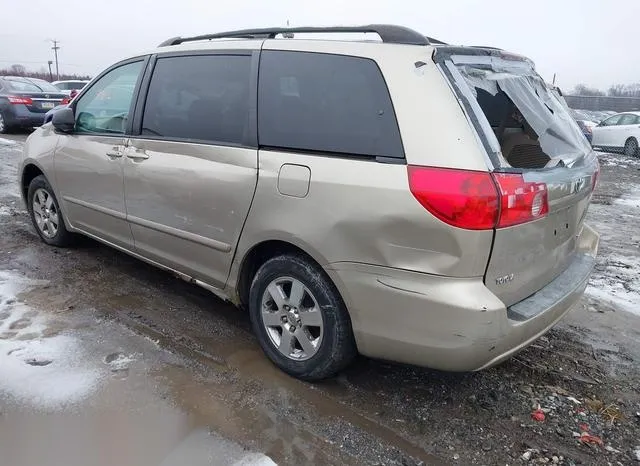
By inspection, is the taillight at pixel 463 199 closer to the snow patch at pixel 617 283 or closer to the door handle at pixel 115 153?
the door handle at pixel 115 153

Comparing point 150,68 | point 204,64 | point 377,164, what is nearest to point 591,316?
point 377,164

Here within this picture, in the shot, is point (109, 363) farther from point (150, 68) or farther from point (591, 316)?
point (591, 316)

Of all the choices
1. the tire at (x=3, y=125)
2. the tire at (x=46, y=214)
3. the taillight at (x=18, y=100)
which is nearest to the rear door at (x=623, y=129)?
the tire at (x=46, y=214)

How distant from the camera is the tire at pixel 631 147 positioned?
15680mm

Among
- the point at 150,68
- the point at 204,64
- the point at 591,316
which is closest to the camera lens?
the point at 204,64

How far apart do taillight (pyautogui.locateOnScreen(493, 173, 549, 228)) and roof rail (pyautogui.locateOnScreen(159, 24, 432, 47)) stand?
766 mm

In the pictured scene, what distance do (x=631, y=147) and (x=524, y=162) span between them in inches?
620

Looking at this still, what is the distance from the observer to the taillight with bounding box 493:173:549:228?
2209 mm

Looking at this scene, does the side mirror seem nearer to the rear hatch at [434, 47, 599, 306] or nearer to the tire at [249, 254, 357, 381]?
the tire at [249, 254, 357, 381]

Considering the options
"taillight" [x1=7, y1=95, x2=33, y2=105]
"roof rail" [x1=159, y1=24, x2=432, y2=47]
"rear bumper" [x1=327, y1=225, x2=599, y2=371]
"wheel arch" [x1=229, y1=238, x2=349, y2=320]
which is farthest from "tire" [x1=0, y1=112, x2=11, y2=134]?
"rear bumper" [x1=327, y1=225, x2=599, y2=371]

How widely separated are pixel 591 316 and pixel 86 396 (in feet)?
11.3

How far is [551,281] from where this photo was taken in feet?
9.09

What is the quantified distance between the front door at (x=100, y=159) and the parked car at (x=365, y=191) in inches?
8.9

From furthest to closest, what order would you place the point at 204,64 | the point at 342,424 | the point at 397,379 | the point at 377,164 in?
the point at 204,64 → the point at 397,379 → the point at 342,424 → the point at 377,164
